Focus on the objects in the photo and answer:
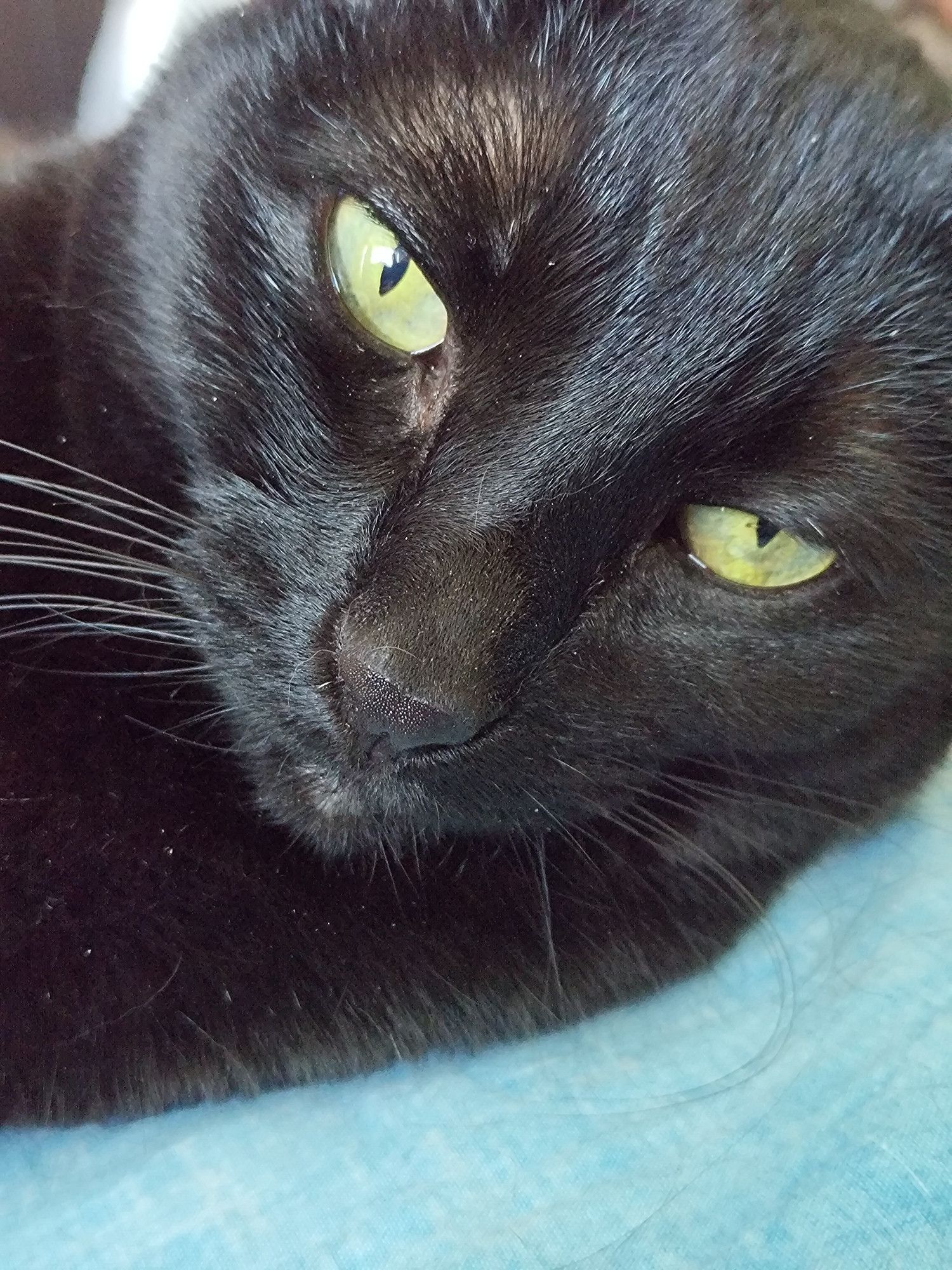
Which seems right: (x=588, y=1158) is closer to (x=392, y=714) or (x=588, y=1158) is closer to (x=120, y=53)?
(x=392, y=714)

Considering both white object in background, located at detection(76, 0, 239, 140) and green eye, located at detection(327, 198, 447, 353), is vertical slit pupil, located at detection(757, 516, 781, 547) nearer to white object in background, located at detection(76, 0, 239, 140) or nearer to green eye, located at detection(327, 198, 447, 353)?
green eye, located at detection(327, 198, 447, 353)

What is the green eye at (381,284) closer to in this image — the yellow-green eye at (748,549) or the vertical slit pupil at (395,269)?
the vertical slit pupil at (395,269)

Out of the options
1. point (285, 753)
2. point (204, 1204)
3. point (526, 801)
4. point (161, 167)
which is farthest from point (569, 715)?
point (161, 167)

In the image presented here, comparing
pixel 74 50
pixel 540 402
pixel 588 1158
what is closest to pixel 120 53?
pixel 74 50

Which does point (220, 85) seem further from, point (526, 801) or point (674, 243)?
point (526, 801)

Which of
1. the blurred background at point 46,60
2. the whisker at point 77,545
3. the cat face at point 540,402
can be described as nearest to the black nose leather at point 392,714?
the cat face at point 540,402

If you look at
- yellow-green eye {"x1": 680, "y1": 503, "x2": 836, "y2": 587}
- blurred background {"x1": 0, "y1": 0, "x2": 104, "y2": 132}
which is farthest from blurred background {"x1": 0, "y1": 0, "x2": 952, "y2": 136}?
yellow-green eye {"x1": 680, "y1": 503, "x2": 836, "y2": 587}

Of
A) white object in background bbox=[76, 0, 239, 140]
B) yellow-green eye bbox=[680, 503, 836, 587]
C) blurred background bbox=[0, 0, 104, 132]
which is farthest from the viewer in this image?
blurred background bbox=[0, 0, 104, 132]
